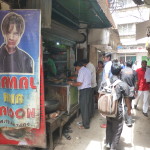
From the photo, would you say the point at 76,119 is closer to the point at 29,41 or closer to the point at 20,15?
the point at 29,41

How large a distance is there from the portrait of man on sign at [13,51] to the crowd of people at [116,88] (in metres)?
1.76

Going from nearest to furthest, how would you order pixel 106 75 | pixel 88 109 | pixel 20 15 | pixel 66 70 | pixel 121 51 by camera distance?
pixel 20 15, pixel 88 109, pixel 106 75, pixel 66 70, pixel 121 51

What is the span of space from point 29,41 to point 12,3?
1.11m

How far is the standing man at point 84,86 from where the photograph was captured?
469cm

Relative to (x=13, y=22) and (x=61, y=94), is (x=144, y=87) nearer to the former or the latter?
(x=61, y=94)

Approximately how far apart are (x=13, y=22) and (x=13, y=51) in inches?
22.4

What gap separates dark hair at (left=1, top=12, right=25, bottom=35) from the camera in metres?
3.01

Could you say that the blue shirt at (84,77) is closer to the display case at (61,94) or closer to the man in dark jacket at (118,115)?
the display case at (61,94)

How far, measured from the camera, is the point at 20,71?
306 cm

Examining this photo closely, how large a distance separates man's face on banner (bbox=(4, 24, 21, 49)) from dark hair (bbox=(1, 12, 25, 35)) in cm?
6

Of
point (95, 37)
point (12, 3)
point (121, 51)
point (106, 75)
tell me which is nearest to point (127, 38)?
point (121, 51)

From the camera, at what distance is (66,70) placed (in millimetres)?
6879

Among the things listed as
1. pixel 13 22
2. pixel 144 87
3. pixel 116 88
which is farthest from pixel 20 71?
pixel 144 87

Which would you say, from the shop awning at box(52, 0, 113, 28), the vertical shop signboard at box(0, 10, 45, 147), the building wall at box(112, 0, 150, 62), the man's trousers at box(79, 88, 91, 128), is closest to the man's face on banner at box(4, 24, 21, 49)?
the vertical shop signboard at box(0, 10, 45, 147)
